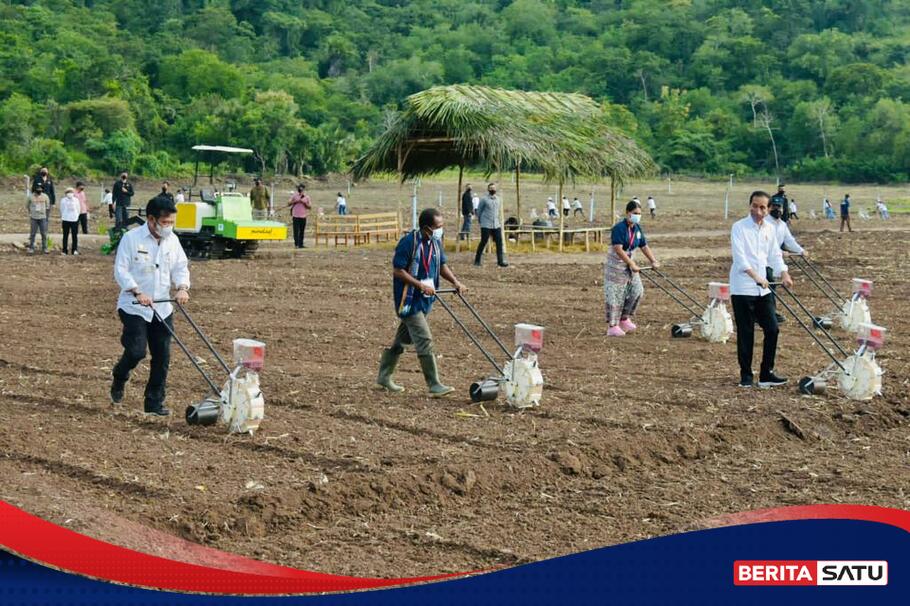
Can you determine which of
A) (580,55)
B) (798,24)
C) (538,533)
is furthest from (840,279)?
(798,24)

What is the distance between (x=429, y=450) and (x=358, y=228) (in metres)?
21.7

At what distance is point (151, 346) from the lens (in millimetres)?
10414

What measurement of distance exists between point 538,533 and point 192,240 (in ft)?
64.9

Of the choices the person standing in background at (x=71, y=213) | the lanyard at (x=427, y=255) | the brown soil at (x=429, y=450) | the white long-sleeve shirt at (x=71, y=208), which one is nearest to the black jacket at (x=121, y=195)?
the person standing in background at (x=71, y=213)

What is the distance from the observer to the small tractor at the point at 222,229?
25.9 m

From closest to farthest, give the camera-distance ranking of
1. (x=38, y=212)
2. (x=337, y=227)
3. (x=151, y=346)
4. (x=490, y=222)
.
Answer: (x=151, y=346) → (x=490, y=222) → (x=38, y=212) → (x=337, y=227)

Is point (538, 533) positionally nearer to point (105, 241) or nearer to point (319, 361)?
point (319, 361)

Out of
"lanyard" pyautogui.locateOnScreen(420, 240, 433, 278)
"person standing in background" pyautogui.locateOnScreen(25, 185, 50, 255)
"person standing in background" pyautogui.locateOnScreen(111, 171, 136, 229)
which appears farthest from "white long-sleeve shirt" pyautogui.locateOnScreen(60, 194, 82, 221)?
"lanyard" pyautogui.locateOnScreen(420, 240, 433, 278)

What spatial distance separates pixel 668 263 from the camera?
87.1 feet

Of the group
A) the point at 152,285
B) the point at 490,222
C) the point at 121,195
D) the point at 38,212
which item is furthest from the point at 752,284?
the point at 121,195

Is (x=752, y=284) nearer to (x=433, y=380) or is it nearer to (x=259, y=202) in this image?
(x=433, y=380)

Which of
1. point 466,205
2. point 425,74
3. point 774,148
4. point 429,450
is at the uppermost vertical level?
point 425,74

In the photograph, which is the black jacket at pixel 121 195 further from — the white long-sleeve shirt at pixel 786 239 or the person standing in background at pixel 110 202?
the white long-sleeve shirt at pixel 786 239

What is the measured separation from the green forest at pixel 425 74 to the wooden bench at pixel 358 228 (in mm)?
23901
